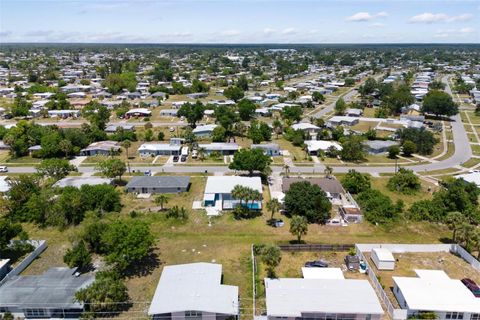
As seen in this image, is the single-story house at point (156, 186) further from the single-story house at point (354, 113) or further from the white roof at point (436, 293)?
the single-story house at point (354, 113)

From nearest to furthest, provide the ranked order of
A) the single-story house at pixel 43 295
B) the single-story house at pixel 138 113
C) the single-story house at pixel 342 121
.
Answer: the single-story house at pixel 43 295
the single-story house at pixel 342 121
the single-story house at pixel 138 113

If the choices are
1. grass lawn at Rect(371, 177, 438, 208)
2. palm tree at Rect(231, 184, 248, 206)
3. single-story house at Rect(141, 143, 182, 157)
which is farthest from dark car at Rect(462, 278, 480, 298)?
single-story house at Rect(141, 143, 182, 157)

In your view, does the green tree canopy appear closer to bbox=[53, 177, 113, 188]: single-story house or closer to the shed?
the shed

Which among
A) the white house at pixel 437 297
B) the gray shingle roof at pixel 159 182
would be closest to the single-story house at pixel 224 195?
the gray shingle roof at pixel 159 182

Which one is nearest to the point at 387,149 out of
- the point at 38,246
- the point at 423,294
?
the point at 423,294

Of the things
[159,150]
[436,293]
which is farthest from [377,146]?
[436,293]

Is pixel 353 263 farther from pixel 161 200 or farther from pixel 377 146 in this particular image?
pixel 377 146

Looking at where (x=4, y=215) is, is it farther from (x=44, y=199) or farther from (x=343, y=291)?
(x=343, y=291)
